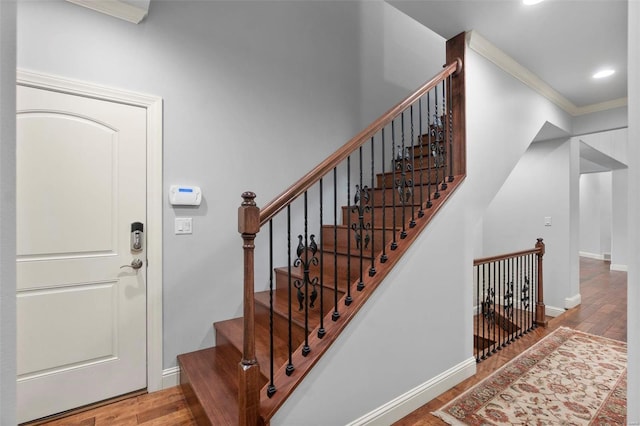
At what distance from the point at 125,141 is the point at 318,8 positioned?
2336mm

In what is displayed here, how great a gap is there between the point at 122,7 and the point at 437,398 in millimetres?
3452

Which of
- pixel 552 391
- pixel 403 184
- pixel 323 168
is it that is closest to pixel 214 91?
pixel 323 168

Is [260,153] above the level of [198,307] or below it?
above

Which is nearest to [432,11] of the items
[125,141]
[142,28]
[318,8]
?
[318,8]

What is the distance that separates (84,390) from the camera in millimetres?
1944

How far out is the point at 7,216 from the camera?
60 cm

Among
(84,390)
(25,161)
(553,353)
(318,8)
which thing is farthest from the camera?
(318,8)

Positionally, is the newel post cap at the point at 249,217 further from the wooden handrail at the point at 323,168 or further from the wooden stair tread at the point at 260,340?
the wooden stair tread at the point at 260,340

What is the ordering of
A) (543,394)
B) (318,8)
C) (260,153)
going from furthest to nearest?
(318,8)
(260,153)
(543,394)

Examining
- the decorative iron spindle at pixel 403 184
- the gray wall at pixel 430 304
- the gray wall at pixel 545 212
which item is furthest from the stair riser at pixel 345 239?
the gray wall at pixel 545 212

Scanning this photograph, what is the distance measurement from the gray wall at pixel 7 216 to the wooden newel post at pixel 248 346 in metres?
0.79

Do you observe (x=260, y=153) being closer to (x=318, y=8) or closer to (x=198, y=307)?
(x=198, y=307)

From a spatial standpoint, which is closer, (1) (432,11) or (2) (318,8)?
(1) (432,11)

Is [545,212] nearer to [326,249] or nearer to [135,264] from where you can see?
[326,249]
